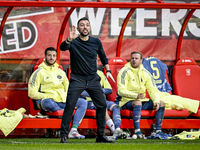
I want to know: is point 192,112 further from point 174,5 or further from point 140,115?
point 174,5

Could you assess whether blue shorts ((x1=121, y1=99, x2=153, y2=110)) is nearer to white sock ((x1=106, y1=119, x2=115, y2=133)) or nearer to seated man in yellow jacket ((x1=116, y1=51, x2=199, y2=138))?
seated man in yellow jacket ((x1=116, y1=51, x2=199, y2=138))

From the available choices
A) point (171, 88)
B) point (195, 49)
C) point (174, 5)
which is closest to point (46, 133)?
point (171, 88)

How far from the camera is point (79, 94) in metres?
4.52

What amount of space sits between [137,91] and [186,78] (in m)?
1.26

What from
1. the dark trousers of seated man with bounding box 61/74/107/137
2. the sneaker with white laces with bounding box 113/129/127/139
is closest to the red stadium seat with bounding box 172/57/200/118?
the sneaker with white laces with bounding box 113/129/127/139

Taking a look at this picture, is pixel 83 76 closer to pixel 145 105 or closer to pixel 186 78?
pixel 145 105

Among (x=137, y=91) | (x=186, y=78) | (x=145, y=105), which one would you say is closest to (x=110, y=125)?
(x=145, y=105)

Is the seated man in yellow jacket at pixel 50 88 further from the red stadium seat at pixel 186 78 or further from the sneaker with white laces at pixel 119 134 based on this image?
the red stadium seat at pixel 186 78

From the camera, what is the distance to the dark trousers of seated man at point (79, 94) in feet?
14.6

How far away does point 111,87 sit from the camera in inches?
258

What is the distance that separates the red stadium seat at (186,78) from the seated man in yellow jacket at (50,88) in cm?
200

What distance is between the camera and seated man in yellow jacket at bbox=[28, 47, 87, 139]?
5656mm

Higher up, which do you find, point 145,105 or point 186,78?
point 186,78

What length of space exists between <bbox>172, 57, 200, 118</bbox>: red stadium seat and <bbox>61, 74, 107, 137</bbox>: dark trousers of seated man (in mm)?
2603
